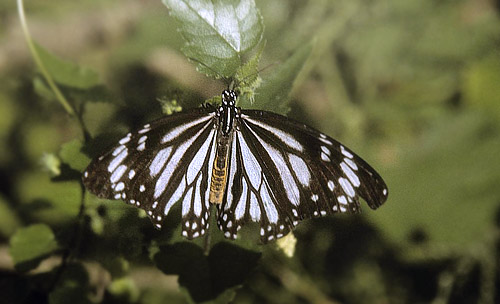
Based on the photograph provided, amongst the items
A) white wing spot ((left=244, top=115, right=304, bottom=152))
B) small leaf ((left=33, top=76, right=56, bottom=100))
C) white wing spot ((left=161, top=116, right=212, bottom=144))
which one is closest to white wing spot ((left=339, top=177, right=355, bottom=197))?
white wing spot ((left=244, top=115, right=304, bottom=152))

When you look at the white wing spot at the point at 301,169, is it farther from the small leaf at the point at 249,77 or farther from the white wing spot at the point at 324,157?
the small leaf at the point at 249,77

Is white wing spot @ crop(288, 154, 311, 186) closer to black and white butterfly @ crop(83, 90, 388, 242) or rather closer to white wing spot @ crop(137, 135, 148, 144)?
black and white butterfly @ crop(83, 90, 388, 242)

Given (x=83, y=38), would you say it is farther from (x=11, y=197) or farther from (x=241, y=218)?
(x=241, y=218)

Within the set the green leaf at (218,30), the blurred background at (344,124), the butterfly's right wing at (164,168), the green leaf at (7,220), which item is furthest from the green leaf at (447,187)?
the green leaf at (7,220)

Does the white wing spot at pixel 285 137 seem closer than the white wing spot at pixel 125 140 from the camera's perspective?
No

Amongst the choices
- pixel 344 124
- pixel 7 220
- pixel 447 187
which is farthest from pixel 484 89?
pixel 7 220

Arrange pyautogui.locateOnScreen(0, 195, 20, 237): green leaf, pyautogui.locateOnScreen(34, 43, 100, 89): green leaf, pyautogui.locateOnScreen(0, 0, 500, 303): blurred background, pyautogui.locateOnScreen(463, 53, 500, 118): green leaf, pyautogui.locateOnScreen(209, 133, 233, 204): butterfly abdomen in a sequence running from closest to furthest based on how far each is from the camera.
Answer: pyautogui.locateOnScreen(209, 133, 233, 204): butterfly abdomen < pyautogui.locateOnScreen(34, 43, 100, 89): green leaf < pyautogui.locateOnScreen(0, 0, 500, 303): blurred background < pyautogui.locateOnScreen(0, 195, 20, 237): green leaf < pyautogui.locateOnScreen(463, 53, 500, 118): green leaf
